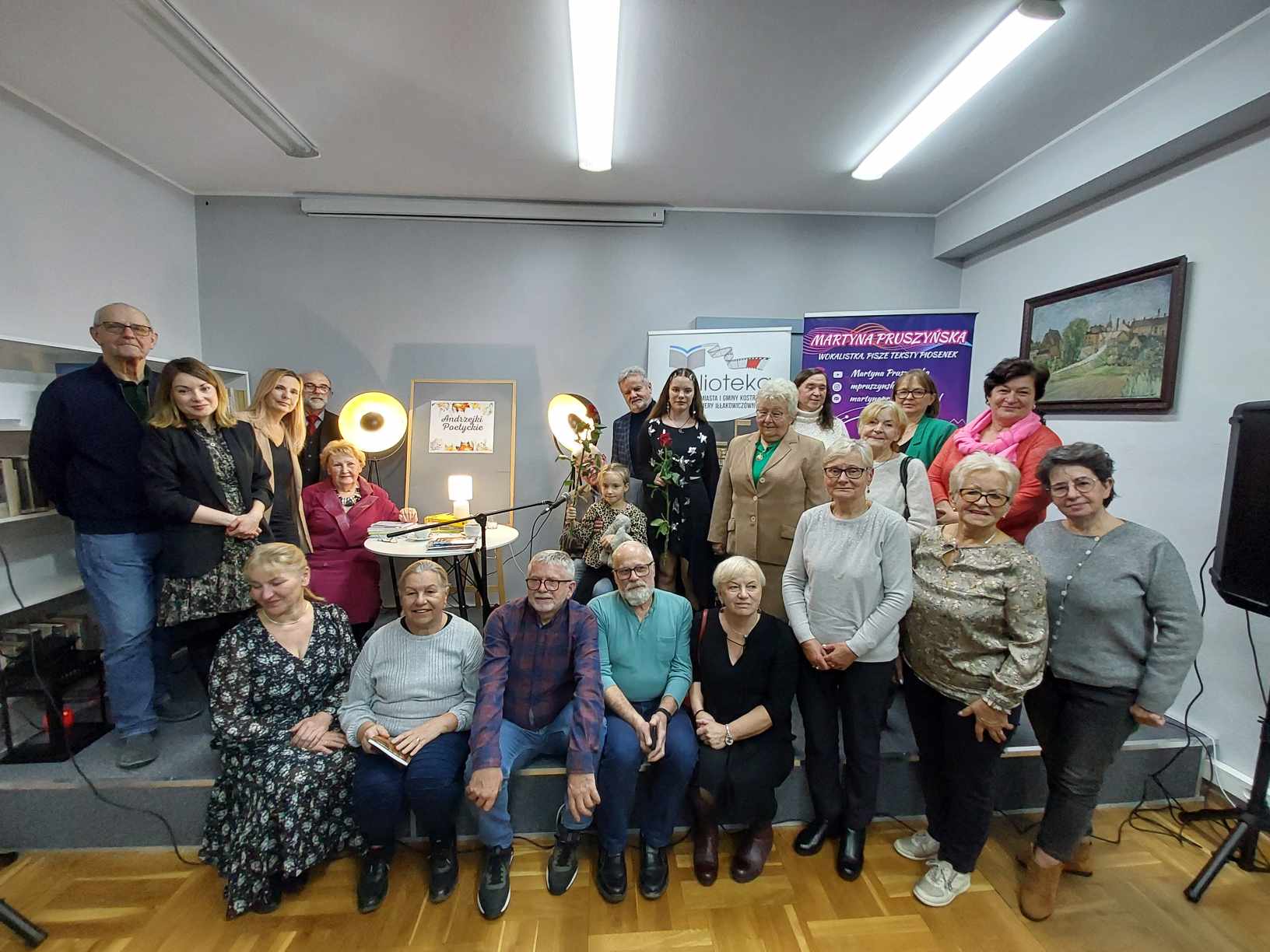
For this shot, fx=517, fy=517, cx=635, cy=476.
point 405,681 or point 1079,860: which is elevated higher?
point 405,681

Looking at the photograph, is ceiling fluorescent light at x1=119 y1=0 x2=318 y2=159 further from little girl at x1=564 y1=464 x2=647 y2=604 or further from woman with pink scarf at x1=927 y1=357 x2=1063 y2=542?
woman with pink scarf at x1=927 y1=357 x2=1063 y2=542

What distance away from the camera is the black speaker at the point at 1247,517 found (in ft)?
5.37

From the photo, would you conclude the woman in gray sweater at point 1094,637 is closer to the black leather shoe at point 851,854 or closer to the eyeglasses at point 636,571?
the black leather shoe at point 851,854

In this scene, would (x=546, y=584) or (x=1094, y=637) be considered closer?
(x=1094, y=637)

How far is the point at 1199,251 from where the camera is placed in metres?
2.25

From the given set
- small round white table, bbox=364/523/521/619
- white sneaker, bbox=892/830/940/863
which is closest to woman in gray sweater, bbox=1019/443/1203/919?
white sneaker, bbox=892/830/940/863

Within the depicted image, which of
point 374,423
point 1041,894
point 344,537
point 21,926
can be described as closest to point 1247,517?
point 1041,894

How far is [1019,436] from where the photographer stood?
2.05 m

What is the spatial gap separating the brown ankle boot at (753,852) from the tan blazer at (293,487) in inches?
88.5

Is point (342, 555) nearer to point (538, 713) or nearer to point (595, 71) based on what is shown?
point (538, 713)

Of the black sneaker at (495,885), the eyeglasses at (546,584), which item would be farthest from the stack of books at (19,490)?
the black sneaker at (495,885)

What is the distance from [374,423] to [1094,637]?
369 centimetres

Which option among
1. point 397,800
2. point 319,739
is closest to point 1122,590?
point 397,800

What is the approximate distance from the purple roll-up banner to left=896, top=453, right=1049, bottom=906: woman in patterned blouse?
1977mm
